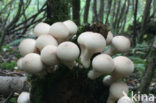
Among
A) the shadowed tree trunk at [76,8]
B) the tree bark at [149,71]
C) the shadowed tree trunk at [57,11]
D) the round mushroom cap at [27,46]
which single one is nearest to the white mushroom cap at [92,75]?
the round mushroom cap at [27,46]

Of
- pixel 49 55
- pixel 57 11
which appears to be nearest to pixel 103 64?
pixel 49 55

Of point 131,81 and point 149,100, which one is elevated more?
point 149,100

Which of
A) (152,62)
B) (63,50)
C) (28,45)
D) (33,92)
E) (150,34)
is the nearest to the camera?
(63,50)

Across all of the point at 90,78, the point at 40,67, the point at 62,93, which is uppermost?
the point at 40,67

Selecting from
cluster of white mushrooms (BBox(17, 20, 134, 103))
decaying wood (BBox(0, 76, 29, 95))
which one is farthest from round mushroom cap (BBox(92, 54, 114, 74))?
decaying wood (BBox(0, 76, 29, 95))

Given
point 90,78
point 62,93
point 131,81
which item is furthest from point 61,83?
point 131,81

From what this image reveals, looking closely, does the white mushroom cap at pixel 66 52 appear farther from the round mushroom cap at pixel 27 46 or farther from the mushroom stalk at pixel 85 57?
the round mushroom cap at pixel 27 46

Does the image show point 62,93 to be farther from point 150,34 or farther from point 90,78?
point 150,34
